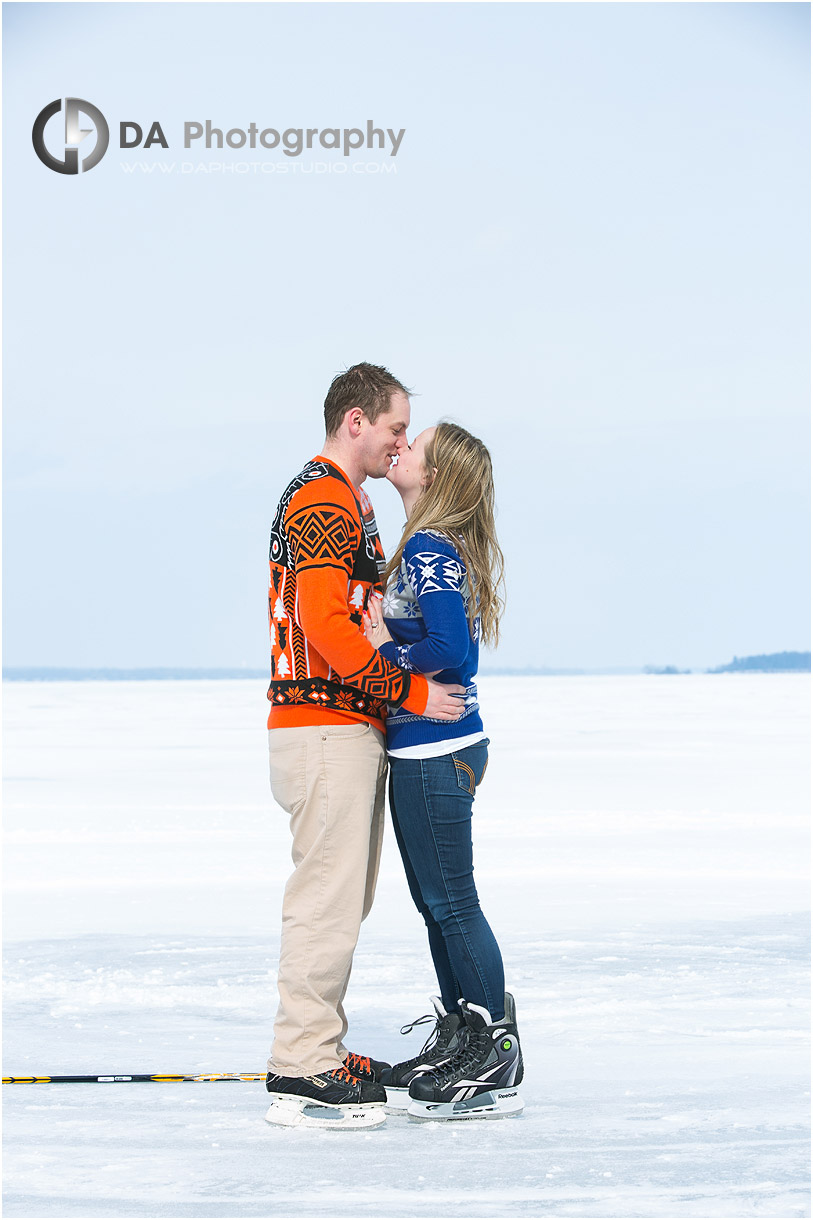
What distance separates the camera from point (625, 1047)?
3.42m

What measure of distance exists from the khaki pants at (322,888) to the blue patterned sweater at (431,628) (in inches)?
5.4

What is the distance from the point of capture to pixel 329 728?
2.95m

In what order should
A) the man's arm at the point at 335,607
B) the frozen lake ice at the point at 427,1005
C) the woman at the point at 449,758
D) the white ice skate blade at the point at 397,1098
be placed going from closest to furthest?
1. the frozen lake ice at the point at 427,1005
2. the man's arm at the point at 335,607
3. the woman at the point at 449,758
4. the white ice skate blade at the point at 397,1098

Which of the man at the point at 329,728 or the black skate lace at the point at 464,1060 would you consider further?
the black skate lace at the point at 464,1060

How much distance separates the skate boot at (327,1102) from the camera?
9.38ft

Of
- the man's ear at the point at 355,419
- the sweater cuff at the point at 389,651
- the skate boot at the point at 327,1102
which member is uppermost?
the man's ear at the point at 355,419

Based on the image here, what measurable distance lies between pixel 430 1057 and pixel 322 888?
0.51 metres

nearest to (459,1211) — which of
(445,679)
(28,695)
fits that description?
(445,679)

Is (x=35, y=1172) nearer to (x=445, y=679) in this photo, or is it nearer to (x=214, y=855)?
(x=445, y=679)

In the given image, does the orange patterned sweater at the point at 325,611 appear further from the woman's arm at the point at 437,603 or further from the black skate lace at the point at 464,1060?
the black skate lace at the point at 464,1060

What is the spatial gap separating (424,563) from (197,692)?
24.6 metres

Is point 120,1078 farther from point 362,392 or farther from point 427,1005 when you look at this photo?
point 362,392

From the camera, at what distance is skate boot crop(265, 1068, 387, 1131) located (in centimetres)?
286

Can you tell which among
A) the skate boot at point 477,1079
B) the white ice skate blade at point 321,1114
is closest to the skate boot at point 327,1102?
the white ice skate blade at point 321,1114
